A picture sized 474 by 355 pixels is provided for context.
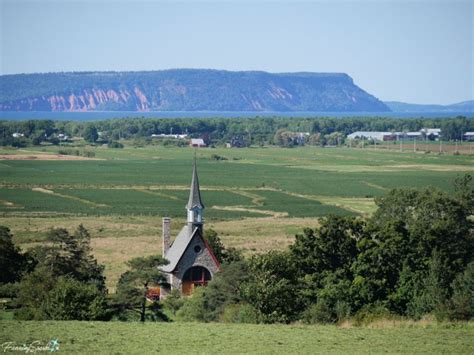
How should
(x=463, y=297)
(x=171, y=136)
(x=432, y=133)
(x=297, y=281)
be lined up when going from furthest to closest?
(x=432, y=133) → (x=171, y=136) → (x=297, y=281) → (x=463, y=297)

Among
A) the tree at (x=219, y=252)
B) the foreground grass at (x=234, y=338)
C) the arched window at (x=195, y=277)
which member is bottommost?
the arched window at (x=195, y=277)

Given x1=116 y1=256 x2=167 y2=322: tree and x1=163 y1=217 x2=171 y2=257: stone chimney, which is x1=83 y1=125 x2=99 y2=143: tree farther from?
x1=116 y1=256 x2=167 y2=322: tree

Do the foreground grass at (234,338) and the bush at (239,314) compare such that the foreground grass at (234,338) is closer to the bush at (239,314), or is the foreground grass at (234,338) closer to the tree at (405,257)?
the bush at (239,314)

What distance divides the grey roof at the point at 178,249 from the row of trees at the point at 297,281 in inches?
32.6

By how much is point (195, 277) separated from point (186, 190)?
47412 millimetres

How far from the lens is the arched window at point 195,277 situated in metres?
36.9

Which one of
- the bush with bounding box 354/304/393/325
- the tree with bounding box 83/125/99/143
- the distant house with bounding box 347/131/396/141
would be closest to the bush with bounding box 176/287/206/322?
the bush with bounding box 354/304/393/325

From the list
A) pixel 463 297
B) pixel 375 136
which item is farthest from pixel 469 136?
pixel 463 297

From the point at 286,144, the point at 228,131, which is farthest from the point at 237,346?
the point at 228,131

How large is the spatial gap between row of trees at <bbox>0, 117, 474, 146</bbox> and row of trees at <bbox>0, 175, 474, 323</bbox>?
117902 mm

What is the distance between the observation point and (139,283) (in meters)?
33.6


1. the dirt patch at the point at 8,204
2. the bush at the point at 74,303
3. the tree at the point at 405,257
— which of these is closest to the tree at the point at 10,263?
the bush at the point at 74,303

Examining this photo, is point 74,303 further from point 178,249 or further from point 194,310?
point 178,249

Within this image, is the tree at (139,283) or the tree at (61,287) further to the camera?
the tree at (139,283)
